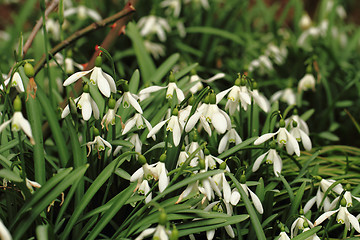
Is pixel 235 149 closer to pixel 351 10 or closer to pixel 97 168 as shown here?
pixel 97 168

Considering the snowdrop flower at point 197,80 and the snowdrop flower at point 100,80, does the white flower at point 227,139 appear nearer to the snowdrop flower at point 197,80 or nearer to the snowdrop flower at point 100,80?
the snowdrop flower at point 197,80

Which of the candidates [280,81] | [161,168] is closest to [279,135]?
[161,168]

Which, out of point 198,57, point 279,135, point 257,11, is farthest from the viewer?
point 257,11

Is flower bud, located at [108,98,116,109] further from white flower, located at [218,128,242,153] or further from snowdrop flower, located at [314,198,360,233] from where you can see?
snowdrop flower, located at [314,198,360,233]

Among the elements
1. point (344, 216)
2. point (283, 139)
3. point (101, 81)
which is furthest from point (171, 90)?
point (344, 216)

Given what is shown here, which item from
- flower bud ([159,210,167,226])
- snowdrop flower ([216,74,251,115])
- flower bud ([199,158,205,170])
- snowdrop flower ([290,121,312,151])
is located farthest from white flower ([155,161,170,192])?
snowdrop flower ([290,121,312,151])

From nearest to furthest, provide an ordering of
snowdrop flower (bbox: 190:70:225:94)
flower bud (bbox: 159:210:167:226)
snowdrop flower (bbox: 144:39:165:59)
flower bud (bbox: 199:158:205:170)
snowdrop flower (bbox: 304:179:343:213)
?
1. flower bud (bbox: 159:210:167:226)
2. flower bud (bbox: 199:158:205:170)
3. snowdrop flower (bbox: 304:179:343:213)
4. snowdrop flower (bbox: 190:70:225:94)
5. snowdrop flower (bbox: 144:39:165:59)

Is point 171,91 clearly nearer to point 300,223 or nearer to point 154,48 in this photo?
point 300,223

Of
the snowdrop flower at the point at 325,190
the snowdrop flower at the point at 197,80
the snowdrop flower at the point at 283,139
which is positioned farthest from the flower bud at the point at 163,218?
the snowdrop flower at the point at 197,80
